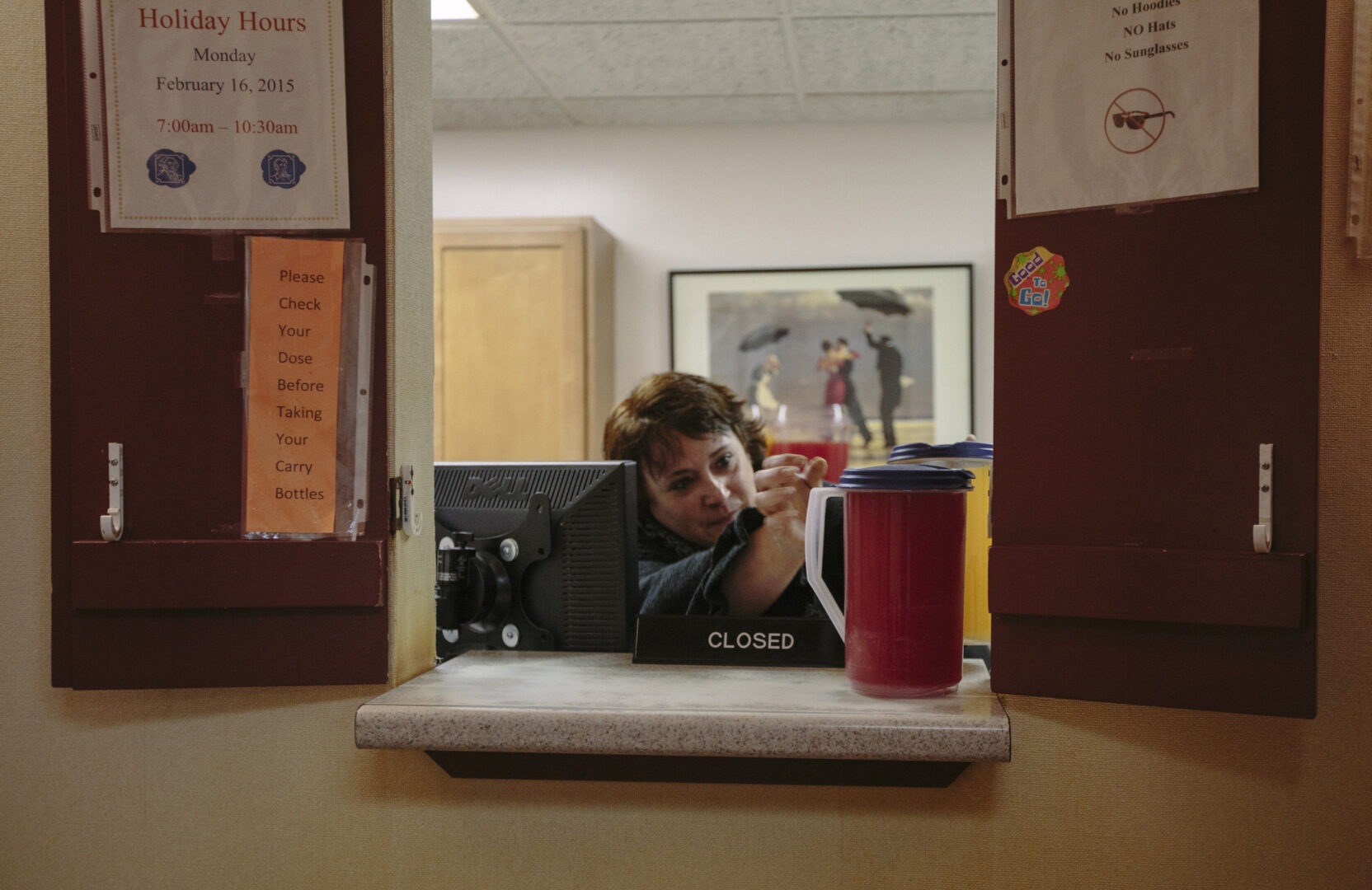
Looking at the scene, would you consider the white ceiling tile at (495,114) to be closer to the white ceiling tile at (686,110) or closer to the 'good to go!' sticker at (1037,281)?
the white ceiling tile at (686,110)

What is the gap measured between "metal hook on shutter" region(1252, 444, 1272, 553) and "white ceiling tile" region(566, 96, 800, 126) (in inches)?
109

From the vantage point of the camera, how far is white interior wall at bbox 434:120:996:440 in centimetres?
363

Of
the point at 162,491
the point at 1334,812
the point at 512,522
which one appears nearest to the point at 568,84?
the point at 512,522

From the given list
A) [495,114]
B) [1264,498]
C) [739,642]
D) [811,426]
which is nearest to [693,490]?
[739,642]

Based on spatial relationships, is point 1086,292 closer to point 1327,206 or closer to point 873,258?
point 1327,206

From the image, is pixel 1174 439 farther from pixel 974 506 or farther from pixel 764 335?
pixel 764 335

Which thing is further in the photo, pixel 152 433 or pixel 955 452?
pixel 955 452

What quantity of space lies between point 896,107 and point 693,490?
6.77ft

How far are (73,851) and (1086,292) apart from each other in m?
1.22

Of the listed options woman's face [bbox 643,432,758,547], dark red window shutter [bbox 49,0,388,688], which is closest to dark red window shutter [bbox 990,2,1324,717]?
dark red window shutter [bbox 49,0,388,688]

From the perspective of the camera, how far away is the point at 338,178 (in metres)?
1.03

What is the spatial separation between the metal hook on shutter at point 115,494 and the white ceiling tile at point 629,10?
1.96 metres

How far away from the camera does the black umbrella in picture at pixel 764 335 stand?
3668 mm

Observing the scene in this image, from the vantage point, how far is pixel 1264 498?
2.84 feet
